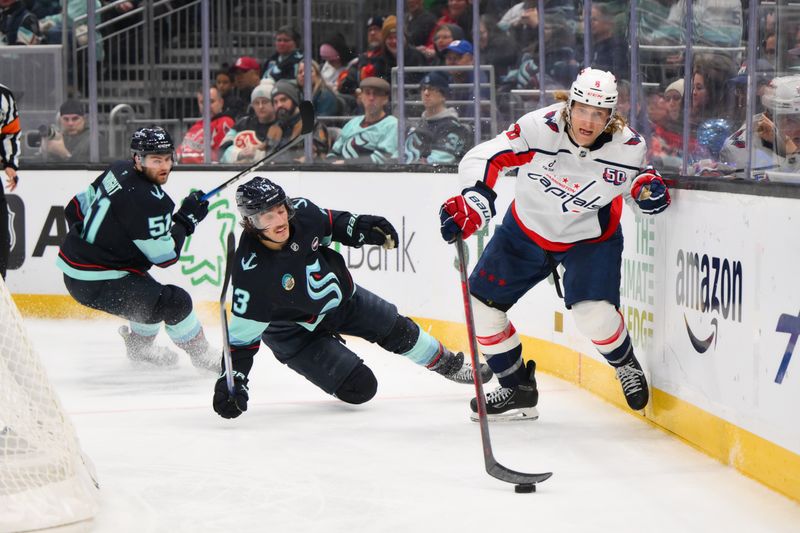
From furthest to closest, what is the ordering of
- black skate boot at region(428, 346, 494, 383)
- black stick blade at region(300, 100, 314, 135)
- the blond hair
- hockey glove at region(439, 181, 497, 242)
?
black stick blade at region(300, 100, 314, 135), black skate boot at region(428, 346, 494, 383), the blond hair, hockey glove at region(439, 181, 497, 242)

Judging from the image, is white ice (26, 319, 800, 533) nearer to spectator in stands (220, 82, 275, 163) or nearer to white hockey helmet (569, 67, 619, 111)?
white hockey helmet (569, 67, 619, 111)

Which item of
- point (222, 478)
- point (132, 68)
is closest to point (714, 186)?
point (222, 478)

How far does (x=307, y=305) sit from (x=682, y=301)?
1177mm

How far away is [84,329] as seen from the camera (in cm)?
607

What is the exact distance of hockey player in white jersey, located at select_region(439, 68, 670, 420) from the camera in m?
3.58

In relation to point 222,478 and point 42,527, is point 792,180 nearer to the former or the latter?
point 222,478

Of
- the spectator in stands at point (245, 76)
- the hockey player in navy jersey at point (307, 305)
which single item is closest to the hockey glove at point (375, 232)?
the hockey player in navy jersey at point (307, 305)

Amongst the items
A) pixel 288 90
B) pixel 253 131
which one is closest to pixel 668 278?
pixel 288 90

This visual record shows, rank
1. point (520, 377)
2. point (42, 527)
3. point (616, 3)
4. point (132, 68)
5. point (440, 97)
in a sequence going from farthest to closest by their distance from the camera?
point (132, 68), point (440, 97), point (616, 3), point (520, 377), point (42, 527)

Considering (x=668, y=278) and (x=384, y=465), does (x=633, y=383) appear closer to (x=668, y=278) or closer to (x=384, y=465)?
(x=668, y=278)

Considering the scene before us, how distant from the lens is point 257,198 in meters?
3.81

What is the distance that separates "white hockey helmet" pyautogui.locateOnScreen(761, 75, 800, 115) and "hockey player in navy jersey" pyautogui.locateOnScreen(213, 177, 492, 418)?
126 centimetres

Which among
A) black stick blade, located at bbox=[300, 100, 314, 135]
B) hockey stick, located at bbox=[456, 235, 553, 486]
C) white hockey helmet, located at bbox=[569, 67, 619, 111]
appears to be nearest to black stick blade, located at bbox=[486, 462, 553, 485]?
hockey stick, located at bbox=[456, 235, 553, 486]

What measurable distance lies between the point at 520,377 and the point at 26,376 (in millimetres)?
1660
